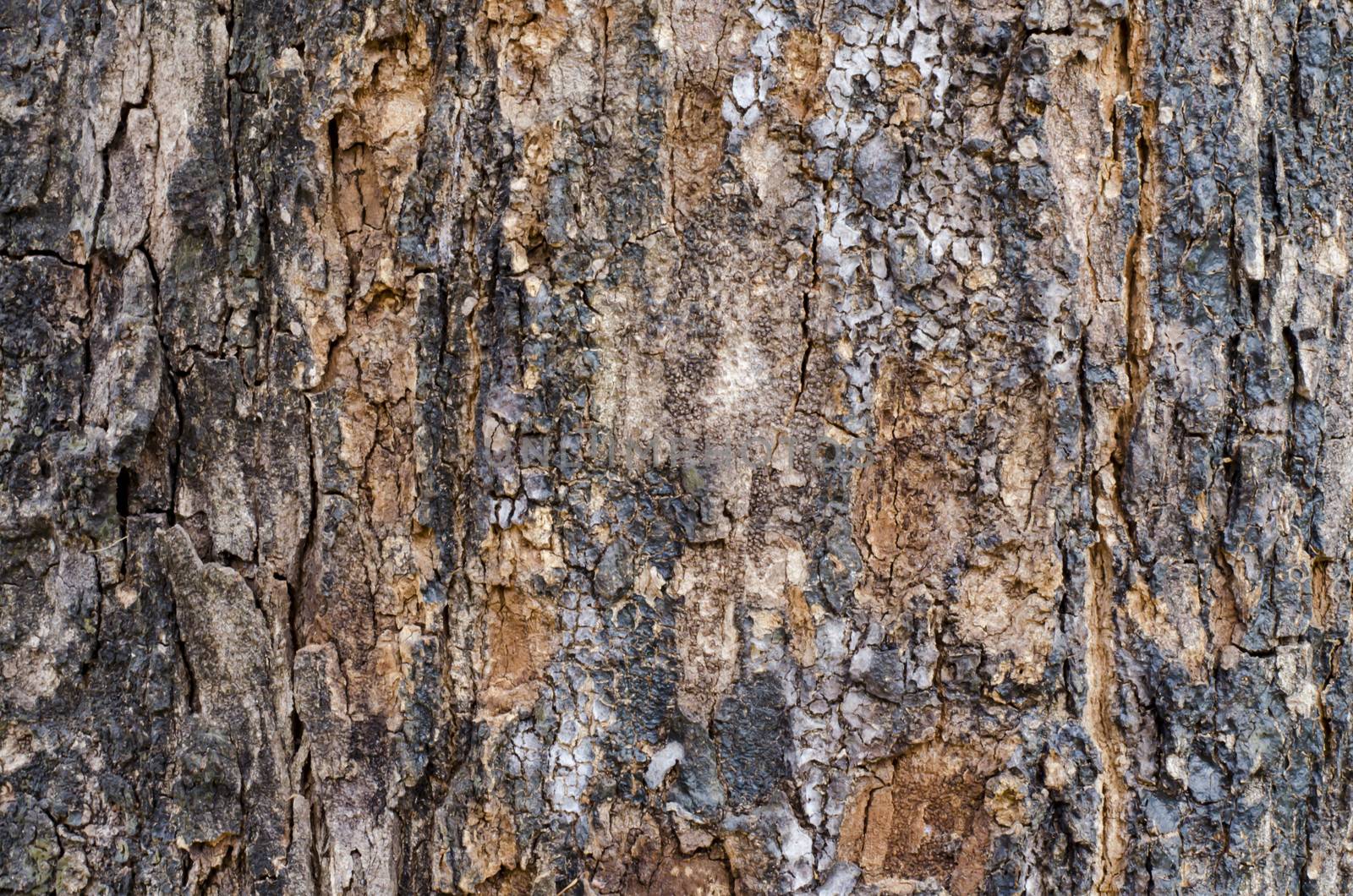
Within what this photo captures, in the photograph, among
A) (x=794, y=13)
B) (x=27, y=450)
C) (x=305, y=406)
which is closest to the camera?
(x=794, y=13)

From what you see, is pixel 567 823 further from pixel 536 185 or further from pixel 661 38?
pixel 661 38

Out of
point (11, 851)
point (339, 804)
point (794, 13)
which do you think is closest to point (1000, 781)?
point (339, 804)

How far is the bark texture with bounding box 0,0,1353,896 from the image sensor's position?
1.18 metres

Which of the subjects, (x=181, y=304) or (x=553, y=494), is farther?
(x=181, y=304)

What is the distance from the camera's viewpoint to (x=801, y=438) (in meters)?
1.20

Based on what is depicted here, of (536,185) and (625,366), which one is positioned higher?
(536,185)

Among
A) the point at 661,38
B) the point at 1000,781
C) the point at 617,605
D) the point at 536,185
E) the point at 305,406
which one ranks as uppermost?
the point at 661,38

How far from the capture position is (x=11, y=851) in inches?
54.9

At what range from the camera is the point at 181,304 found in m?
1.34

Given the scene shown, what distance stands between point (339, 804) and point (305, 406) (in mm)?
546

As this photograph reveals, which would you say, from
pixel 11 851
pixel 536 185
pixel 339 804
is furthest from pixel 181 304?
Answer: pixel 11 851

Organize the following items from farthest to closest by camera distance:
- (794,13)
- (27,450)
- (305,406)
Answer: (27,450) < (305,406) < (794,13)

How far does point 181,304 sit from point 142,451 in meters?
0.22

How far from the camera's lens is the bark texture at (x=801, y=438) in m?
1.18
